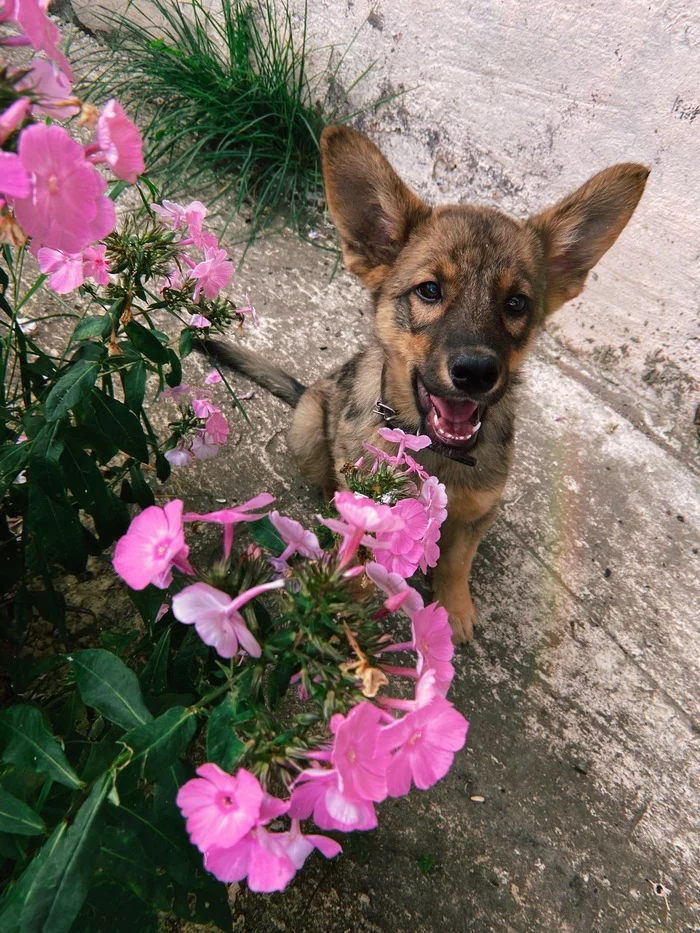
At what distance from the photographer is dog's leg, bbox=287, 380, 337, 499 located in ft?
9.45

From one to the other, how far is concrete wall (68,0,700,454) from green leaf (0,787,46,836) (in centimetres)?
342

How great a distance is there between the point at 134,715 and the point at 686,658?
237 centimetres

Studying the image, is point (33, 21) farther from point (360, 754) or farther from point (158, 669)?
point (158, 669)

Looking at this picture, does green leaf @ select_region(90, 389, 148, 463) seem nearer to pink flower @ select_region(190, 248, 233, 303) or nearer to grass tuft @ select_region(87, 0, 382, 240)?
pink flower @ select_region(190, 248, 233, 303)

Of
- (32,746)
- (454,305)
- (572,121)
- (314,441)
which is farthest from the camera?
(572,121)

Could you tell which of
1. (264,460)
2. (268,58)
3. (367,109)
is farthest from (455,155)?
(264,460)

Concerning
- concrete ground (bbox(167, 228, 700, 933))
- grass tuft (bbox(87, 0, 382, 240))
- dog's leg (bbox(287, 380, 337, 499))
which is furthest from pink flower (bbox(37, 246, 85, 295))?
grass tuft (bbox(87, 0, 382, 240))

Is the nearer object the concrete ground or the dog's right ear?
the concrete ground

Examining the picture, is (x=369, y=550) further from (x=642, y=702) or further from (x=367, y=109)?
(x=367, y=109)

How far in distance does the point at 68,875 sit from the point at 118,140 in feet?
3.26

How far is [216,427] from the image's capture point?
1.87 m

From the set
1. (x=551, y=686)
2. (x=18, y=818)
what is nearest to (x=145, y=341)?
(x=18, y=818)

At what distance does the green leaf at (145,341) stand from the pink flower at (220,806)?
3.22ft

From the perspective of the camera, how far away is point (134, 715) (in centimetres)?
109
